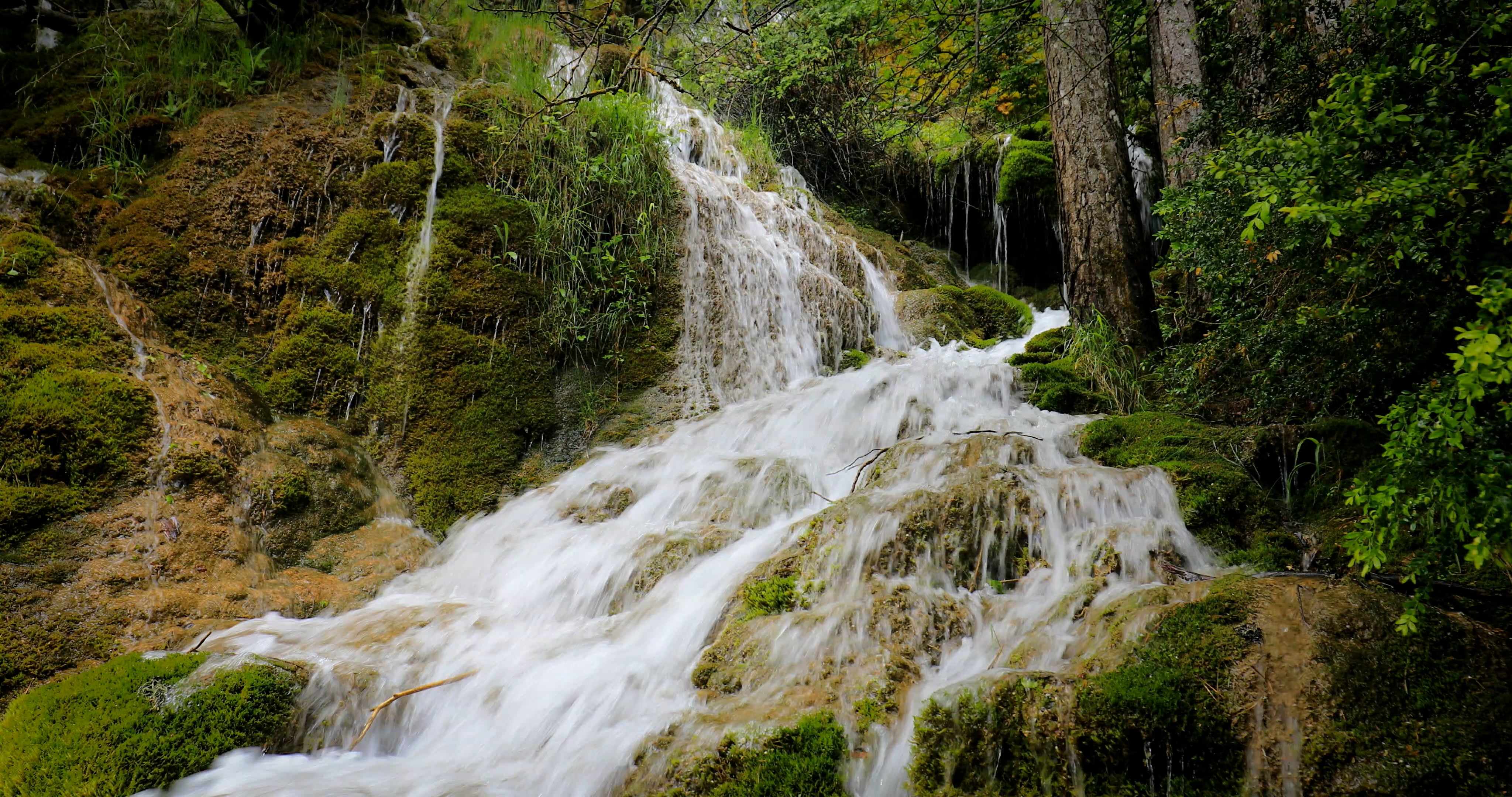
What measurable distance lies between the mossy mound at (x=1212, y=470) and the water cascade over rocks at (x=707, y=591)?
0.39ft

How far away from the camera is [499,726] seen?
294 cm

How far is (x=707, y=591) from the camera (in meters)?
3.54

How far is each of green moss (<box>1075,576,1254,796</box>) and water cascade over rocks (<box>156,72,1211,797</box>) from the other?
1.26 ft

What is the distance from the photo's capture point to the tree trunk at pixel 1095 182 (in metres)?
5.16

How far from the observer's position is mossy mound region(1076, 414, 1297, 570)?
3.19m

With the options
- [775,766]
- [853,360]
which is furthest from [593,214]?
[775,766]

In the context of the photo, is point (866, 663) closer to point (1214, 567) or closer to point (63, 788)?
point (1214, 567)

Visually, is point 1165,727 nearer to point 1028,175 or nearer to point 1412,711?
point 1412,711

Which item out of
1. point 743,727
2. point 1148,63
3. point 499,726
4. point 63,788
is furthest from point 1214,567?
point 1148,63

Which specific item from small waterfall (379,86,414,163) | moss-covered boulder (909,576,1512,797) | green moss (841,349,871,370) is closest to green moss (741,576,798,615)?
moss-covered boulder (909,576,1512,797)

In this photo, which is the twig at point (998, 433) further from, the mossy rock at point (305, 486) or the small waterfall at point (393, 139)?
the small waterfall at point (393, 139)

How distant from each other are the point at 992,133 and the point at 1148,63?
2892 millimetres

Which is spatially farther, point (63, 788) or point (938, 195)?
point (938, 195)

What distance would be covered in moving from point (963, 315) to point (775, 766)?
277 inches
